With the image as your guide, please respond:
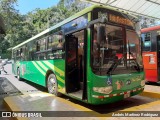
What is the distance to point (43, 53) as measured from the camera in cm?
884

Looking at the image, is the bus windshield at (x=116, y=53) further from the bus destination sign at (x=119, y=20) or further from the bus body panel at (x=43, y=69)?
the bus body panel at (x=43, y=69)

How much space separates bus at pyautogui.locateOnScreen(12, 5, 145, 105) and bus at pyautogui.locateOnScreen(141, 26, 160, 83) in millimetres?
3664

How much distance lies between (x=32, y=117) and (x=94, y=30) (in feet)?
9.00

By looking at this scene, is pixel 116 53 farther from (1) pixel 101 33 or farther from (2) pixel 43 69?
(2) pixel 43 69


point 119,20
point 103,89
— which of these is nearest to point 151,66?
point 119,20

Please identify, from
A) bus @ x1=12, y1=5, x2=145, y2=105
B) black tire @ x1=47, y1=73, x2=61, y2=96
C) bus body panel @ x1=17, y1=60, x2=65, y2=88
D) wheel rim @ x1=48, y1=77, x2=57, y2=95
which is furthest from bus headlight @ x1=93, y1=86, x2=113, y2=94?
wheel rim @ x1=48, y1=77, x2=57, y2=95

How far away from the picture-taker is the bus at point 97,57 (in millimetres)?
5363

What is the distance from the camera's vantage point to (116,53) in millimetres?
5754

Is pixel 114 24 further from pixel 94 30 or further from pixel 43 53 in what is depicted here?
pixel 43 53

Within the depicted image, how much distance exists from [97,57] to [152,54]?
5572mm

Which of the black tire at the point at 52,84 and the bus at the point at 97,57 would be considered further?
the black tire at the point at 52,84

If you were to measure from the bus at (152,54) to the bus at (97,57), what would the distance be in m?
3.66

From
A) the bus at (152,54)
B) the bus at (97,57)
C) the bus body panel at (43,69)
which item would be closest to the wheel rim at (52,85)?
the bus at (97,57)

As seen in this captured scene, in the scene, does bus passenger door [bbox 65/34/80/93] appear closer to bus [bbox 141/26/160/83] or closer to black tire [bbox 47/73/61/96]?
black tire [bbox 47/73/61/96]
